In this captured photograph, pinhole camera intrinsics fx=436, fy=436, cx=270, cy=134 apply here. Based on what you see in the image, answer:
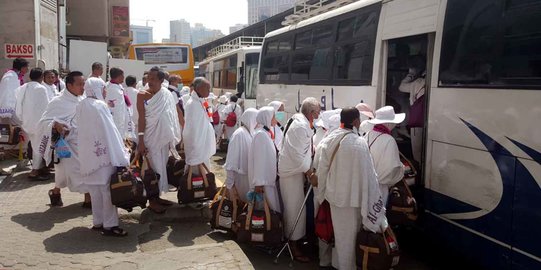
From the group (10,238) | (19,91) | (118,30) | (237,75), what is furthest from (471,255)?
(118,30)

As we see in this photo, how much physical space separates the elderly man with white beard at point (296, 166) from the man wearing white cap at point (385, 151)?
646 mm

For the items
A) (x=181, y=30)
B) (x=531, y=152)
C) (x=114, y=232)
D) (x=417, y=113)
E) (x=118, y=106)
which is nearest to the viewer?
(x=531, y=152)

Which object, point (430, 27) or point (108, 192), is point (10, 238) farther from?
point (430, 27)

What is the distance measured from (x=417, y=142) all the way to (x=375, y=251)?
188cm

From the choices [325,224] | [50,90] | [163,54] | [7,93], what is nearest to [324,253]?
[325,224]

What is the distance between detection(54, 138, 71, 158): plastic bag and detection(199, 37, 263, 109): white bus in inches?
301

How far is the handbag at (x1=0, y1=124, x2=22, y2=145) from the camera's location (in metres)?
7.87

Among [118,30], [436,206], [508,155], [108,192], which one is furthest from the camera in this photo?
[118,30]

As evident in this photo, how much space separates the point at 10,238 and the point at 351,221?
3.65 m

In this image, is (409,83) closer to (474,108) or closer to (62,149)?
(474,108)

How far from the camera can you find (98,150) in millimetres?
4758

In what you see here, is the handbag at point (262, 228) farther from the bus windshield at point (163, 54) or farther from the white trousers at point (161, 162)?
the bus windshield at point (163, 54)

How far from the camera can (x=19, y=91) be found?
7477 mm

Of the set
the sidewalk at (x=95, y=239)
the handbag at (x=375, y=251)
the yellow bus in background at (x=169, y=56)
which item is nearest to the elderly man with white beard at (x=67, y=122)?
the sidewalk at (x=95, y=239)
